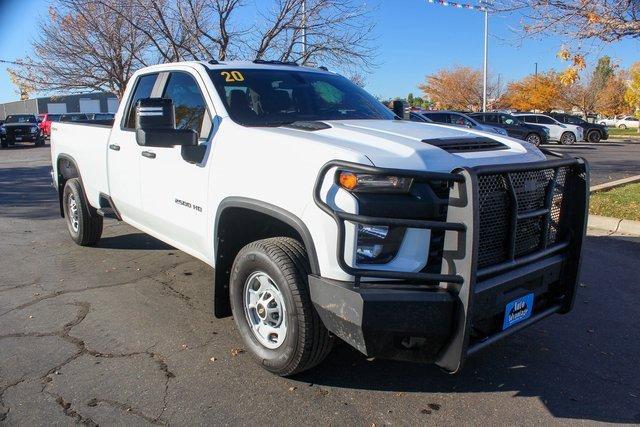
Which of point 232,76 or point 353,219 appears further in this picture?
point 232,76

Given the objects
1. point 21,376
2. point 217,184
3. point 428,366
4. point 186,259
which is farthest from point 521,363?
point 186,259

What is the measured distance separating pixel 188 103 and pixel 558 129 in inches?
1136

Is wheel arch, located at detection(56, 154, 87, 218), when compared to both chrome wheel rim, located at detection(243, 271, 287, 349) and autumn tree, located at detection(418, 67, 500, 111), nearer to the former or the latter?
chrome wheel rim, located at detection(243, 271, 287, 349)

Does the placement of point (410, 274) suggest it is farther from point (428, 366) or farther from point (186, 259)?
point (186, 259)

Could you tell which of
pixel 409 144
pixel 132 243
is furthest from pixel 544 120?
pixel 409 144

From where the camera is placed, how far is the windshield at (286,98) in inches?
161

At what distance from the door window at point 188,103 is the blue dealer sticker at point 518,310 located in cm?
235

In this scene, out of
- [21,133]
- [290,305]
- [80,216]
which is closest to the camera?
[290,305]

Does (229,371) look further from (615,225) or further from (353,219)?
(615,225)

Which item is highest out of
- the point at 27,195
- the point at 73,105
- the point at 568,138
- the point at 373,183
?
the point at 73,105

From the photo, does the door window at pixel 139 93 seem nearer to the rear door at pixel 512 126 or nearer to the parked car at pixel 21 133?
the rear door at pixel 512 126

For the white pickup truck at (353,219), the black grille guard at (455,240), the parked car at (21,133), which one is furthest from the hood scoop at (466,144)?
the parked car at (21,133)

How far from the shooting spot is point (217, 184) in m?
3.70

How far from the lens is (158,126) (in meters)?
3.73
